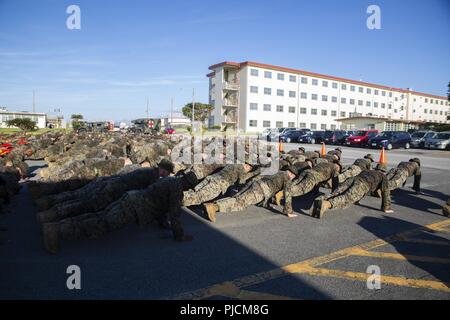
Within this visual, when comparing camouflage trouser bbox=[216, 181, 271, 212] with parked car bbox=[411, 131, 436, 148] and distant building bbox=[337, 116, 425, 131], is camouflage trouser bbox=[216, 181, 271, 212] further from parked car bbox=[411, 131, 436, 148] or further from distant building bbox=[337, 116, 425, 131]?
distant building bbox=[337, 116, 425, 131]

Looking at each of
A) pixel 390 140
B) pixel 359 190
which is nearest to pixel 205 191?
pixel 359 190

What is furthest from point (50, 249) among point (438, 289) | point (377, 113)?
point (377, 113)

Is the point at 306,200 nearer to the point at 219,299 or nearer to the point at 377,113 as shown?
the point at 219,299

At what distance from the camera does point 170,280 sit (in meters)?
3.73

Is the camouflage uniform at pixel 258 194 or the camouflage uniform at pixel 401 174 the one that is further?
the camouflage uniform at pixel 401 174

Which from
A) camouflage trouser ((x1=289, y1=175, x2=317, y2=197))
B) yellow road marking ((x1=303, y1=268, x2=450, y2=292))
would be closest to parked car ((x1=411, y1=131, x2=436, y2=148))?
camouflage trouser ((x1=289, y1=175, x2=317, y2=197))

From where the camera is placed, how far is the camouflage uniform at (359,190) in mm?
6461

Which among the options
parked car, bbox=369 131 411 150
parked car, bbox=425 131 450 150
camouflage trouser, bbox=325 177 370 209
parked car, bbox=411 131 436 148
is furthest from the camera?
parked car, bbox=411 131 436 148

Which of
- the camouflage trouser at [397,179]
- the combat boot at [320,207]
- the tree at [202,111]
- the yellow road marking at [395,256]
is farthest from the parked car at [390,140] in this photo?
the tree at [202,111]


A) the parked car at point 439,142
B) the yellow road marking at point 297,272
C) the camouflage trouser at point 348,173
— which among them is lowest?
the yellow road marking at point 297,272

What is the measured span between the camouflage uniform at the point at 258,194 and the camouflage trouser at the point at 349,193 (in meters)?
0.88

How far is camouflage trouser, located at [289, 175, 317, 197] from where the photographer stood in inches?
275

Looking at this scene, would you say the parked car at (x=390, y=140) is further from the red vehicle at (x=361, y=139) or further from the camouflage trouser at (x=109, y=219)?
the camouflage trouser at (x=109, y=219)
